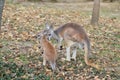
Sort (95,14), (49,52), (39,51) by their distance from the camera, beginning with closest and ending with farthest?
1. (49,52)
2. (39,51)
3. (95,14)

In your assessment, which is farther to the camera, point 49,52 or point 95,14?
point 95,14

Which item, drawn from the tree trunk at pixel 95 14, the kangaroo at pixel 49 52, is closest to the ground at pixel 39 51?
the kangaroo at pixel 49 52

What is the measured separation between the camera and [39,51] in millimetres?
8086

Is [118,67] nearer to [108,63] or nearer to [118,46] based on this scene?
[108,63]

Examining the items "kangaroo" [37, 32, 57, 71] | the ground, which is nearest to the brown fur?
"kangaroo" [37, 32, 57, 71]

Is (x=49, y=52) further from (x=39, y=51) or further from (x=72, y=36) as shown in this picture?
(x=39, y=51)

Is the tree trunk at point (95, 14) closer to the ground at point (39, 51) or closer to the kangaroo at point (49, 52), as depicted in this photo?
the ground at point (39, 51)

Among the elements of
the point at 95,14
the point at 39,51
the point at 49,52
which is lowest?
the point at 39,51

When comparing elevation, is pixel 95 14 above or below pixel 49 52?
below

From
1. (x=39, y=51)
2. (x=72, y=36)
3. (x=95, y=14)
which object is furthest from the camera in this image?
(x=95, y=14)

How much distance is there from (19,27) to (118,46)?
127 inches

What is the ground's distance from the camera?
6.65 meters

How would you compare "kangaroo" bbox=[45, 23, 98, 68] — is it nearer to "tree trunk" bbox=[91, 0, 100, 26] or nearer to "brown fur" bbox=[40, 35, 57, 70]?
"brown fur" bbox=[40, 35, 57, 70]

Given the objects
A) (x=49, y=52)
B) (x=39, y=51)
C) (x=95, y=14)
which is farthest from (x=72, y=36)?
(x=95, y=14)
